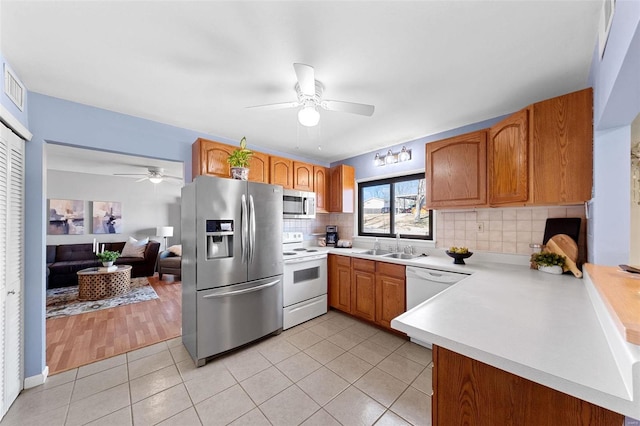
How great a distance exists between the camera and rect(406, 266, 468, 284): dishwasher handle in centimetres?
217

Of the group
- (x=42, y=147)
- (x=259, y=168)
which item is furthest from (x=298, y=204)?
(x=42, y=147)

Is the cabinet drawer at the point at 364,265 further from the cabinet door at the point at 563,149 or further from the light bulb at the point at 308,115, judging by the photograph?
the light bulb at the point at 308,115

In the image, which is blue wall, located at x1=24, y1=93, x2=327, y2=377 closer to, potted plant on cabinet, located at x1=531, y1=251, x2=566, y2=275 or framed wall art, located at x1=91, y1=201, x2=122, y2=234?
potted plant on cabinet, located at x1=531, y1=251, x2=566, y2=275

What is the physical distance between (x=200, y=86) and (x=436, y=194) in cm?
240

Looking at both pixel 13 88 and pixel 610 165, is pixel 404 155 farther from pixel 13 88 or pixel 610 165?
pixel 13 88

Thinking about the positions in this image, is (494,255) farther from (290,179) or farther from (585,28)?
(290,179)

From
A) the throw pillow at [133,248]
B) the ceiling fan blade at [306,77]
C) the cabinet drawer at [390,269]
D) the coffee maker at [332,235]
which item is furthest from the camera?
the throw pillow at [133,248]

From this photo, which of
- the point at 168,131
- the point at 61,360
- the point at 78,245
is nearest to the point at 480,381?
the point at 168,131

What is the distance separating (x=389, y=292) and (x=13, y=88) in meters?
3.50

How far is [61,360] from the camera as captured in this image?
7.18 ft

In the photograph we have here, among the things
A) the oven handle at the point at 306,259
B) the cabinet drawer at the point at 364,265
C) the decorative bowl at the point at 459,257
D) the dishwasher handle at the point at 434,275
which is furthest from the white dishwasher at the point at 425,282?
the oven handle at the point at 306,259

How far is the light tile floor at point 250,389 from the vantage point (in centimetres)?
157

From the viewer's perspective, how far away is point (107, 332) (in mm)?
2744

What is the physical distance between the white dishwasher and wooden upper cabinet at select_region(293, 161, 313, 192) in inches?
70.7
